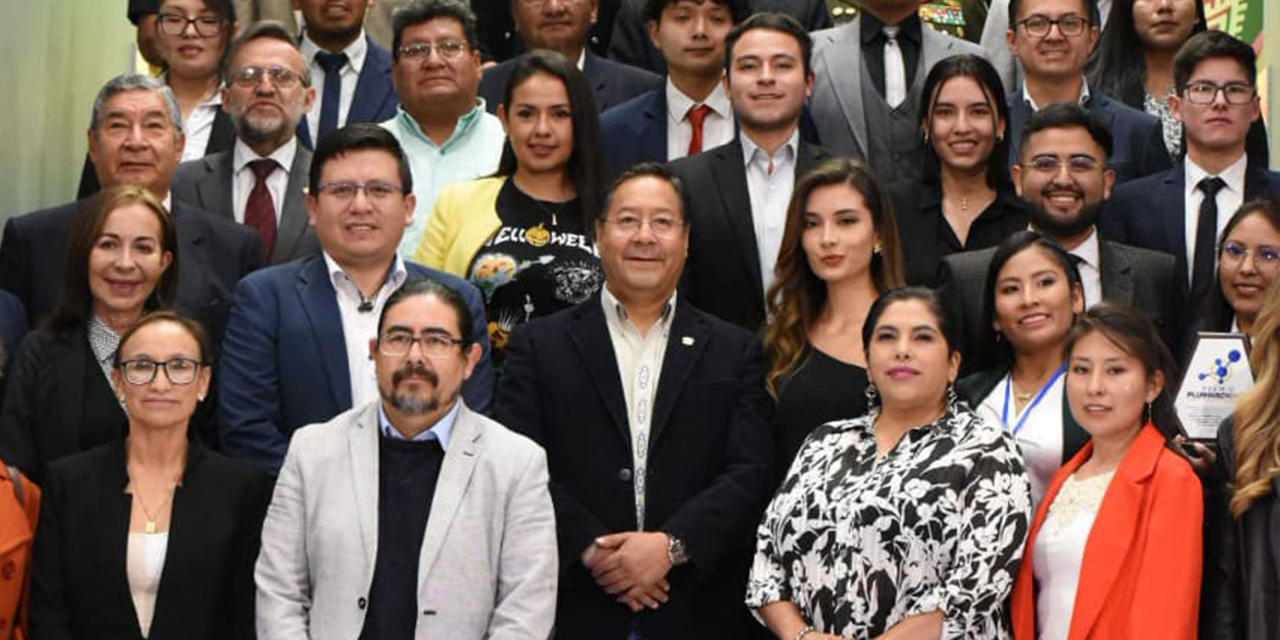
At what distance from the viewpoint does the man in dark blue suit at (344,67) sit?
8047 millimetres

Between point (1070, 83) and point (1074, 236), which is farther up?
point (1070, 83)

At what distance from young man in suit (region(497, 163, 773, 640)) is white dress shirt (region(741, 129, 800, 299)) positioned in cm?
60

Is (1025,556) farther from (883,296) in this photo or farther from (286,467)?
(286,467)

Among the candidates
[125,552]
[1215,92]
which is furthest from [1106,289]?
[125,552]

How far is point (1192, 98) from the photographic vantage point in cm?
712

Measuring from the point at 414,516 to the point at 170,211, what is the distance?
159 centimetres

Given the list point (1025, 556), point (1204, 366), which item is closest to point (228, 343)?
point (1025, 556)

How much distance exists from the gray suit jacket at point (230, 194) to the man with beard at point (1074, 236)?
2024 mm

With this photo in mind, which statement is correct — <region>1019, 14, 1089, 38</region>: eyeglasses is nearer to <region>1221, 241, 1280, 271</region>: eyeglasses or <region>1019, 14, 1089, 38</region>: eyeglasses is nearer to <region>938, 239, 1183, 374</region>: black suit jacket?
<region>938, 239, 1183, 374</region>: black suit jacket

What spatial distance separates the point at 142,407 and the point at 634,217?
1455mm

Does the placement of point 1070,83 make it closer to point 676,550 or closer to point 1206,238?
point 1206,238

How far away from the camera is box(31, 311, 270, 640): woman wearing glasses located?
18.4 ft

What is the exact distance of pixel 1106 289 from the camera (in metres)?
6.45

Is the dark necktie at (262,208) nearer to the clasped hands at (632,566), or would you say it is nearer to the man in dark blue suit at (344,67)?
the man in dark blue suit at (344,67)
